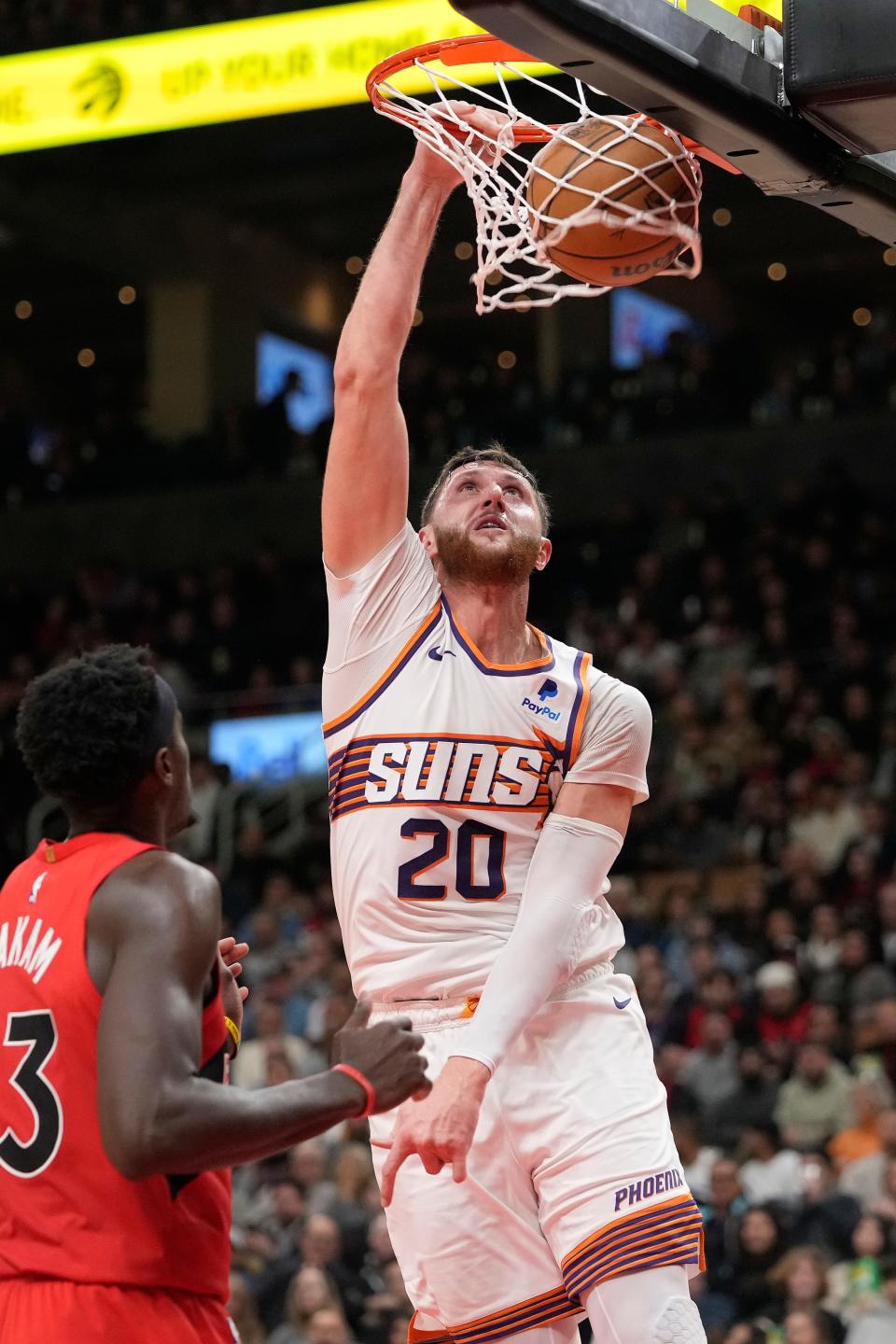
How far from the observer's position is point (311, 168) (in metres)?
22.1

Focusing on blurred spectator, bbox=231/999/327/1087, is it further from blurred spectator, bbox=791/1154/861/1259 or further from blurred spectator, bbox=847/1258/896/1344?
blurred spectator, bbox=847/1258/896/1344

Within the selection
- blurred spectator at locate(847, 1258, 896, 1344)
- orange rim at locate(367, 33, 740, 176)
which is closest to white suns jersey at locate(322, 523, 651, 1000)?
orange rim at locate(367, 33, 740, 176)

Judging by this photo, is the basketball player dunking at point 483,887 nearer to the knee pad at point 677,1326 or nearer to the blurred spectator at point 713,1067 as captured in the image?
the knee pad at point 677,1326

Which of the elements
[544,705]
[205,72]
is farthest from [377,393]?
[205,72]

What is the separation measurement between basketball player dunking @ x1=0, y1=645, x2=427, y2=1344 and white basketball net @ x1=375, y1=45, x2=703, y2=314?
1538mm

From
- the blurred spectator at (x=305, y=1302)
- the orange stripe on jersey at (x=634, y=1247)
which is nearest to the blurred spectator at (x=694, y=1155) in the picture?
the blurred spectator at (x=305, y=1302)

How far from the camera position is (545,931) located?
13.8 feet

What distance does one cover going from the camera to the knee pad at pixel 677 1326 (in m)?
4.00

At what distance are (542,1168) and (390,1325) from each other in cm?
642

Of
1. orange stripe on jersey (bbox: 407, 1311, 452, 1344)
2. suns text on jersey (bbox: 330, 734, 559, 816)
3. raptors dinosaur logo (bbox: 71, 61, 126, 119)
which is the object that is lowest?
orange stripe on jersey (bbox: 407, 1311, 452, 1344)

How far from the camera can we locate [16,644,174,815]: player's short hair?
333 centimetres

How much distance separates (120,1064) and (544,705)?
5.64ft

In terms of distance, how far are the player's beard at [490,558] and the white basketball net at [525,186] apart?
558 millimetres

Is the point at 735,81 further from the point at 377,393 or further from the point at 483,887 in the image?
the point at 483,887
